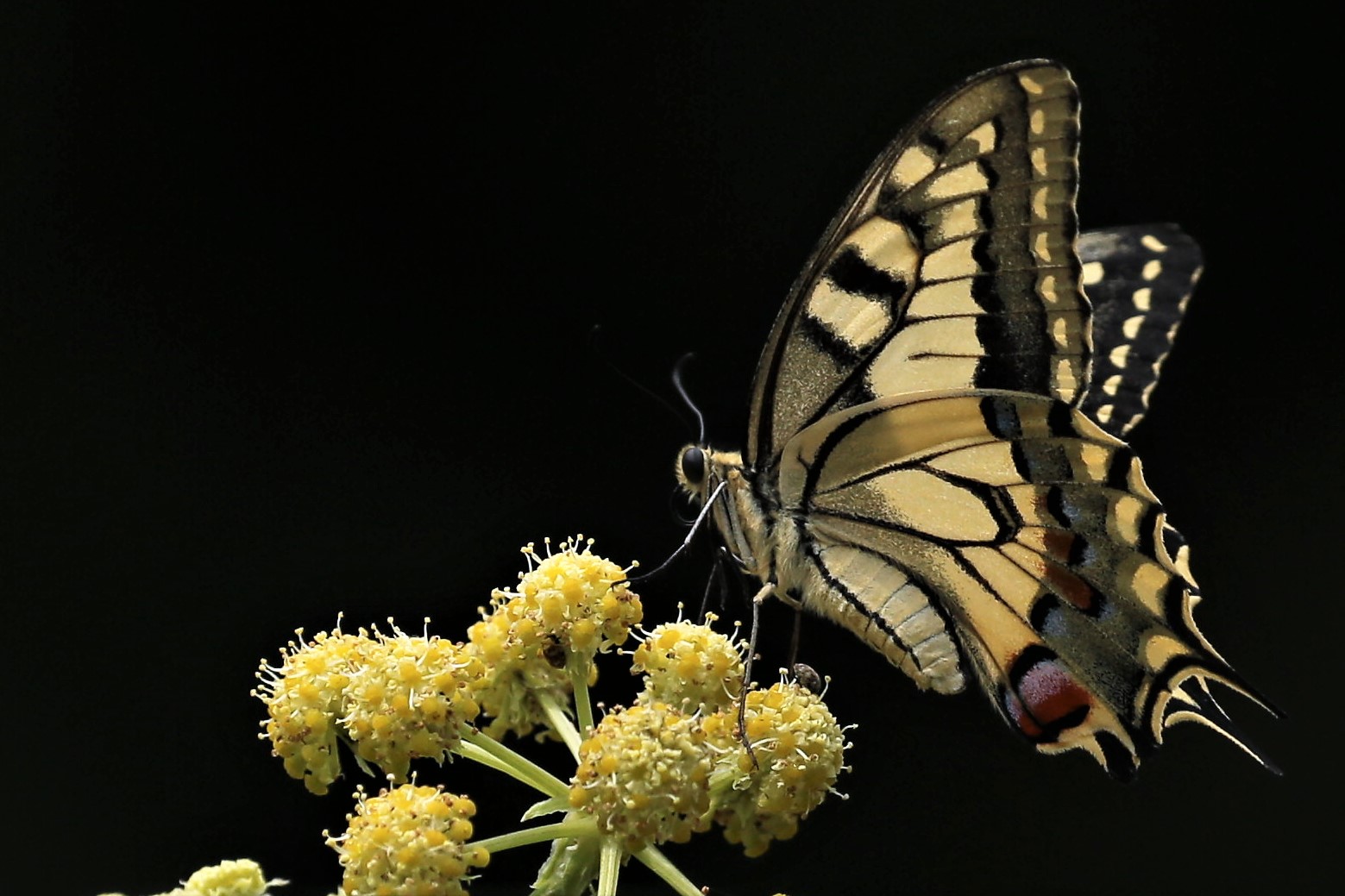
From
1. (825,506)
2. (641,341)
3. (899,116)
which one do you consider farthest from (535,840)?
(899,116)

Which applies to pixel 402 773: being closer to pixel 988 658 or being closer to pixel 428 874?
pixel 428 874

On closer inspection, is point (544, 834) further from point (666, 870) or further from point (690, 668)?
point (690, 668)

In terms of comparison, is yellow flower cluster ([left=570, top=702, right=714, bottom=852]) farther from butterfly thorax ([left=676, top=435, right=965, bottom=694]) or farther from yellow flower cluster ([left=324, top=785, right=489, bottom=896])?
butterfly thorax ([left=676, top=435, right=965, bottom=694])

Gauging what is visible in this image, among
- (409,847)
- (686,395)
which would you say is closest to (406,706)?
(409,847)

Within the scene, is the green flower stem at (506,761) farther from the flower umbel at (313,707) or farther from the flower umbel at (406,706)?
the flower umbel at (313,707)

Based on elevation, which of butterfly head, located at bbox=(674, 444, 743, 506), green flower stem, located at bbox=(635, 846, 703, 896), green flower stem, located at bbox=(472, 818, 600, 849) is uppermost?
butterfly head, located at bbox=(674, 444, 743, 506)

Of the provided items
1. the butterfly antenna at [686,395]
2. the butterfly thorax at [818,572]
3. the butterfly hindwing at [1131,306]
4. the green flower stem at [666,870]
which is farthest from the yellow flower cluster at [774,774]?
the butterfly hindwing at [1131,306]

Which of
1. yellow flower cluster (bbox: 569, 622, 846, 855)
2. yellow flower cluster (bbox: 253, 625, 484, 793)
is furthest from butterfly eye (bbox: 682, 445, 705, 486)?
yellow flower cluster (bbox: 253, 625, 484, 793)
